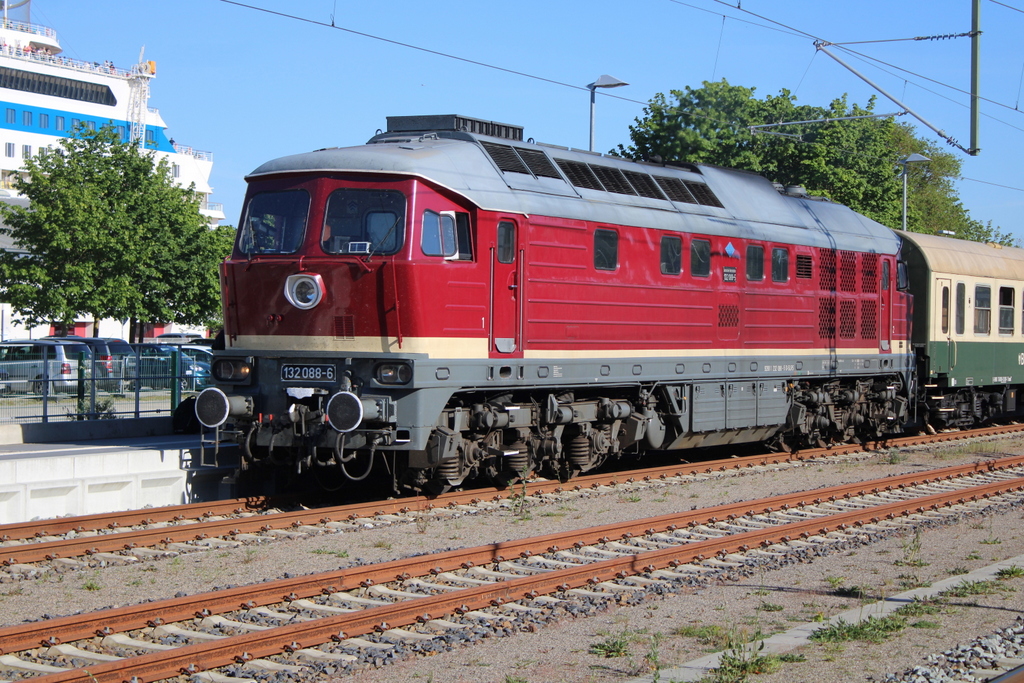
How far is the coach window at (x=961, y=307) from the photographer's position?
22.7 metres

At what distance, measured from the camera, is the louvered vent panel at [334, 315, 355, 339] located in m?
12.1

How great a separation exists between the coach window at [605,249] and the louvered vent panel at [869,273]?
23.8ft

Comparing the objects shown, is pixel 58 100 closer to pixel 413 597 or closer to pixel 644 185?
pixel 644 185

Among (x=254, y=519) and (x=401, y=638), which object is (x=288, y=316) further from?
(x=401, y=638)

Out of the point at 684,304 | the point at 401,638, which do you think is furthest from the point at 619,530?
the point at 684,304

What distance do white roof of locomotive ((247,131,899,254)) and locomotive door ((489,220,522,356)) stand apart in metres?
0.38

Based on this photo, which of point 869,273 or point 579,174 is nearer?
point 579,174

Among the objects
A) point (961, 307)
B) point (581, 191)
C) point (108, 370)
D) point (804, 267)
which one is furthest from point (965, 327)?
point (108, 370)

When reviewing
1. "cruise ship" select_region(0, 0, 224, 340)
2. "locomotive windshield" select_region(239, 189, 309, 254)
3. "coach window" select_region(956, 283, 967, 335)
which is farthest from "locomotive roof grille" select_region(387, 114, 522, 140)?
"cruise ship" select_region(0, 0, 224, 340)

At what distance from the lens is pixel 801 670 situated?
22.3 ft

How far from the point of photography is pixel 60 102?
71.5 m

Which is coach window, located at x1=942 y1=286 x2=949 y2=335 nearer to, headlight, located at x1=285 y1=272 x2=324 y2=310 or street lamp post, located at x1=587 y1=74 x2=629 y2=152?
street lamp post, located at x1=587 y1=74 x2=629 y2=152

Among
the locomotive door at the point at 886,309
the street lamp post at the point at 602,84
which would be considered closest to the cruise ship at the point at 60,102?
the street lamp post at the point at 602,84

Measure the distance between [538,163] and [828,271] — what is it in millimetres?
7137
